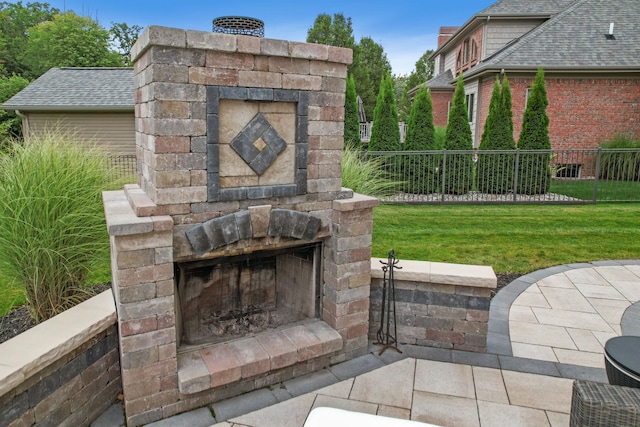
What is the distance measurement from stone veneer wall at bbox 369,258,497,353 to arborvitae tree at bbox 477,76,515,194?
8688 mm

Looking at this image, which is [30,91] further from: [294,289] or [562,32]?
[562,32]

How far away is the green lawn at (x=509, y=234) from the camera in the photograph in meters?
7.07

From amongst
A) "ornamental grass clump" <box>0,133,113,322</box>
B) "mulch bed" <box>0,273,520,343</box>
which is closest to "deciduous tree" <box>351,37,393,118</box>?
"ornamental grass clump" <box>0,133,113,322</box>

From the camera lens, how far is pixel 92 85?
16.7 m

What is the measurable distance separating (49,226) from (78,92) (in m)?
14.5

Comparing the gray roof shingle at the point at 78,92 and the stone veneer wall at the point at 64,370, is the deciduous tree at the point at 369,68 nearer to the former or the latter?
the gray roof shingle at the point at 78,92

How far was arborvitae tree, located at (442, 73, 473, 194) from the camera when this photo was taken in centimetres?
1238

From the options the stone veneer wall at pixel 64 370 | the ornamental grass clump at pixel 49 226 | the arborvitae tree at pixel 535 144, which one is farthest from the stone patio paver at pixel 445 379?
the arborvitae tree at pixel 535 144

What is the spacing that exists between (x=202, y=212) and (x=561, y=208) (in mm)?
9894

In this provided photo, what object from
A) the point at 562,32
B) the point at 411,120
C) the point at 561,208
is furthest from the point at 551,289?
the point at 562,32

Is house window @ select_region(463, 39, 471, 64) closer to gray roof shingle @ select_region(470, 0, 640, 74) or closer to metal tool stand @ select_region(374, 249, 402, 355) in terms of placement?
gray roof shingle @ select_region(470, 0, 640, 74)

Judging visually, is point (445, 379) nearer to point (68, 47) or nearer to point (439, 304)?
point (439, 304)

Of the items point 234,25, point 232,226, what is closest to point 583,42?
point 234,25

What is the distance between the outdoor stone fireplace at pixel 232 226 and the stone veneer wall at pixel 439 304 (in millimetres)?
370
